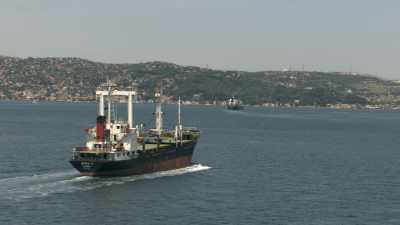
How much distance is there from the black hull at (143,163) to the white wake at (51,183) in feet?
2.84

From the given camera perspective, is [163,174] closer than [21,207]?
No

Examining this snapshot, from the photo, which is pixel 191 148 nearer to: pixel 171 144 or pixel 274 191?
pixel 171 144

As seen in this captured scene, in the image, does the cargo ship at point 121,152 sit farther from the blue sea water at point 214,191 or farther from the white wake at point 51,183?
the blue sea water at point 214,191

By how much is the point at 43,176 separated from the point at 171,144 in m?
23.0

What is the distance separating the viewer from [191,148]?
111m

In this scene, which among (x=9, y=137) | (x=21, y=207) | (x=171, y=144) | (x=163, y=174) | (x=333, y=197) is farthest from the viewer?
(x=9, y=137)

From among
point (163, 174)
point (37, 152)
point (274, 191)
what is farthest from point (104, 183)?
point (37, 152)

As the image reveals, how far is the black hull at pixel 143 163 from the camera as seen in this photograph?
90.0m

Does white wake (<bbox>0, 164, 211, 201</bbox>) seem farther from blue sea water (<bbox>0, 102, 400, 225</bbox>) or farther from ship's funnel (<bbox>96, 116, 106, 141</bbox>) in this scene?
ship's funnel (<bbox>96, 116, 106, 141</bbox>)

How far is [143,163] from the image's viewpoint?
96250 mm

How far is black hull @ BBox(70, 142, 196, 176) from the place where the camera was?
90.0 metres

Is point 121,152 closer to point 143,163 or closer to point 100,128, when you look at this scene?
point 143,163

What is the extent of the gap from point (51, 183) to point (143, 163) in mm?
14132

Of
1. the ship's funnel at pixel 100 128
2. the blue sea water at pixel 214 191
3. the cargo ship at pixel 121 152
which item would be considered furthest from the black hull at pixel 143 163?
the ship's funnel at pixel 100 128
